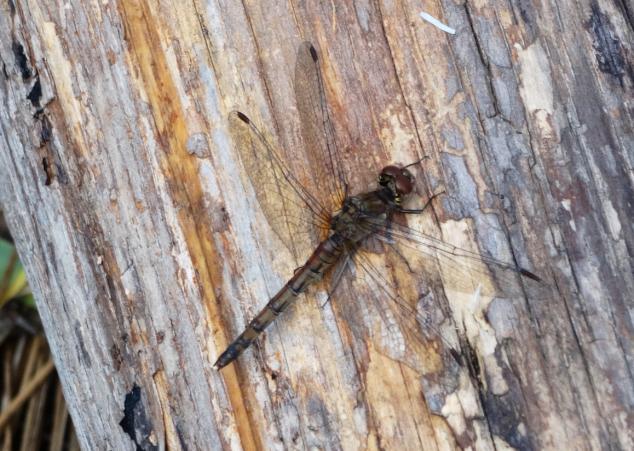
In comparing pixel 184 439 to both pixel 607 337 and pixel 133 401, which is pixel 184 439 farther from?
pixel 607 337

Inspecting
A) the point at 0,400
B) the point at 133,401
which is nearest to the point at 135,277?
the point at 133,401

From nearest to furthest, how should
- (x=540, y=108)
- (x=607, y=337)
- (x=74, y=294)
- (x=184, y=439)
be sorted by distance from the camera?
(x=607, y=337)
(x=540, y=108)
(x=184, y=439)
(x=74, y=294)

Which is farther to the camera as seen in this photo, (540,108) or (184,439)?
(184,439)

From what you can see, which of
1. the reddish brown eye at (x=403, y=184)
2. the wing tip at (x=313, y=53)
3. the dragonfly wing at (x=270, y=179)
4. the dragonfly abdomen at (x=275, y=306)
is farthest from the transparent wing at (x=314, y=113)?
the dragonfly abdomen at (x=275, y=306)

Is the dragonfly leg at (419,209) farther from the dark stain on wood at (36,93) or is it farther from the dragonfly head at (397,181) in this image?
the dark stain on wood at (36,93)

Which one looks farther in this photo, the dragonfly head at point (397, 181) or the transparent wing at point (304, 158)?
the transparent wing at point (304, 158)
